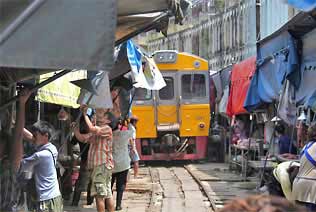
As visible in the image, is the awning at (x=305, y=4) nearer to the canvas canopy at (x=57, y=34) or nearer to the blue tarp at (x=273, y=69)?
the canvas canopy at (x=57, y=34)

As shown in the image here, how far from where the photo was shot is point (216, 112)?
22.0 metres

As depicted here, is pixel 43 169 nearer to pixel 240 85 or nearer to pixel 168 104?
pixel 240 85

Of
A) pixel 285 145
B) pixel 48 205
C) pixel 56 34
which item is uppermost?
pixel 56 34

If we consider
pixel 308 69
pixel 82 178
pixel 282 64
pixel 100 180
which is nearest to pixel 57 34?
pixel 100 180

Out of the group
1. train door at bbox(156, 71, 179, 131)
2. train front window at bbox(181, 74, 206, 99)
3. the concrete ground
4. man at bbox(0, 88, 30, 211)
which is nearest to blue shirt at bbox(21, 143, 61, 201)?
man at bbox(0, 88, 30, 211)

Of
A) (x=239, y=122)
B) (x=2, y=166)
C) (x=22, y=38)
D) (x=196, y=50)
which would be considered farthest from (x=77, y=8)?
(x=196, y=50)

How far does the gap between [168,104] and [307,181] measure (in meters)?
12.4

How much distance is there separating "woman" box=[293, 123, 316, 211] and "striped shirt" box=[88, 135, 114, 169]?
283cm

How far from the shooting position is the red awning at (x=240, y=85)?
1395cm

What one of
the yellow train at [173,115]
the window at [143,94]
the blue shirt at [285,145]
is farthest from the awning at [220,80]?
the blue shirt at [285,145]

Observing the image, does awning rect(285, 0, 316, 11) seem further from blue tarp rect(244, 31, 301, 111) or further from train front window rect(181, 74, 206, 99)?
train front window rect(181, 74, 206, 99)

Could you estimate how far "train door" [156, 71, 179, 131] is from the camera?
1838cm

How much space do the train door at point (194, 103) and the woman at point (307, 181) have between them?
12029mm

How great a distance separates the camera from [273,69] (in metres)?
9.70
